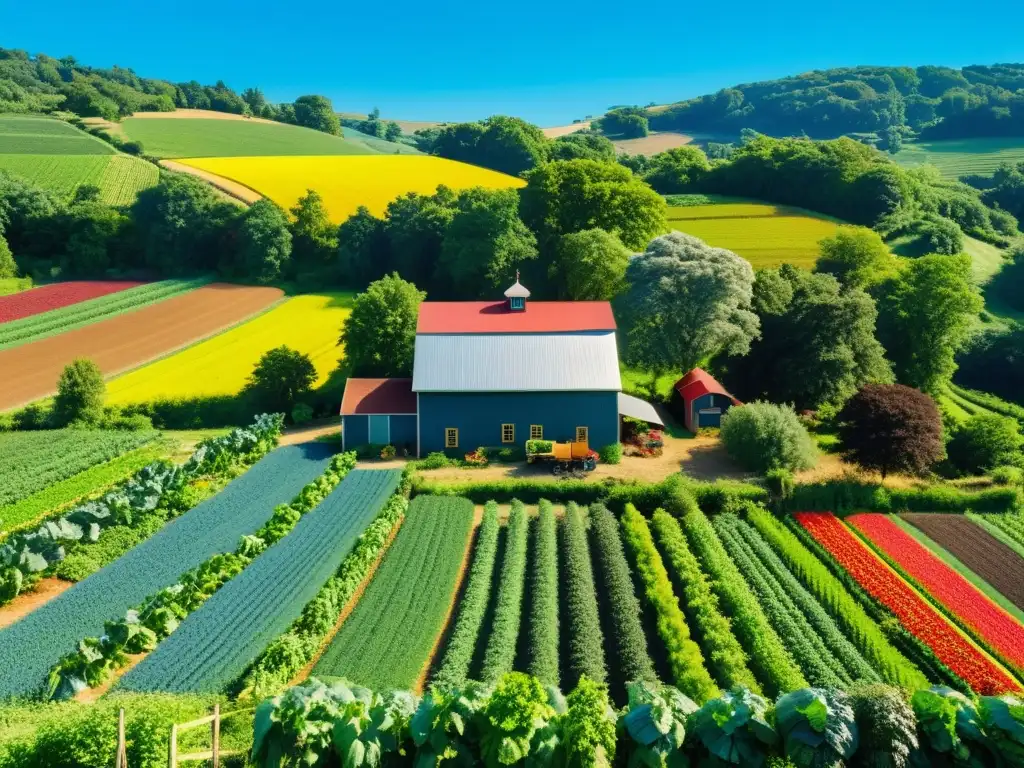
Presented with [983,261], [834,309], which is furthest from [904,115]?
[834,309]

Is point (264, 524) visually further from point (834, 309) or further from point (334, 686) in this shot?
point (834, 309)

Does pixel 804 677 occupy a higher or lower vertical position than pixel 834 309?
lower

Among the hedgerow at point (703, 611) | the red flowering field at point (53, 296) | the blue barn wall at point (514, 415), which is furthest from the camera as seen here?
the red flowering field at point (53, 296)

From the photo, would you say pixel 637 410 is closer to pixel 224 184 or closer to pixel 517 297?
pixel 517 297

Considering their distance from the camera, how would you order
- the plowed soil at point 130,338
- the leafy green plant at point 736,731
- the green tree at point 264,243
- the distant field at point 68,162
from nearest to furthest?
the leafy green plant at point 736,731, the plowed soil at point 130,338, the green tree at point 264,243, the distant field at point 68,162

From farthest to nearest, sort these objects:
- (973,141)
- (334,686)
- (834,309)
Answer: (973,141), (834,309), (334,686)

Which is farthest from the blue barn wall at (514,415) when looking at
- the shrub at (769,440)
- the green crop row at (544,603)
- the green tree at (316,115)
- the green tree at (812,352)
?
the green tree at (316,115)

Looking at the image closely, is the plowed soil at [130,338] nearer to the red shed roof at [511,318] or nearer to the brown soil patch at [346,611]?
the red shed roof at [511,318]
